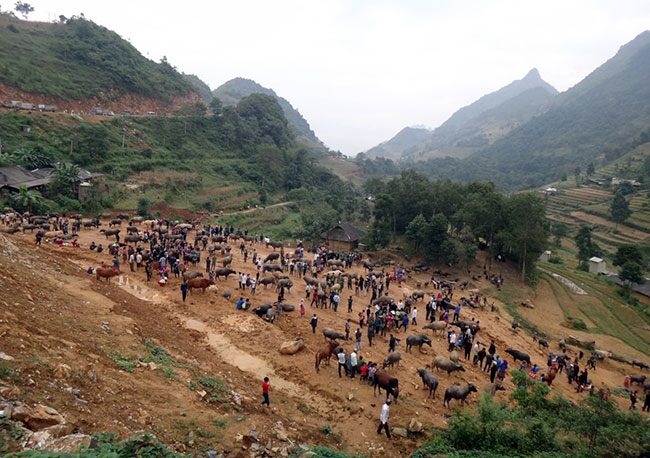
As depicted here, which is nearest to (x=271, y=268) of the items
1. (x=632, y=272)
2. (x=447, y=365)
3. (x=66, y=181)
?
(x=447, y=365)

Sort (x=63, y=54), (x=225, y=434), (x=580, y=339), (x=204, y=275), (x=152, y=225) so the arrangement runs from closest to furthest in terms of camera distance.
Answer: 1. (x=225, y=434)
2. (x=204, y=275)
3. (x=580, y=339)
4. (x=152, y=225)
5. (x=63, y=54)

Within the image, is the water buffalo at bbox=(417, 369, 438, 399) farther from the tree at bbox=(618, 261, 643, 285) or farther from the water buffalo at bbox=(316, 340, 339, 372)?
the tree at bbox=(618, 261, 643, 285)

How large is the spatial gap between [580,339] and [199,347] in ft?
86.3

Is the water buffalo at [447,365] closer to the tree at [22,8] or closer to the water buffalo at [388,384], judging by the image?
the water buffalo at [388,384]

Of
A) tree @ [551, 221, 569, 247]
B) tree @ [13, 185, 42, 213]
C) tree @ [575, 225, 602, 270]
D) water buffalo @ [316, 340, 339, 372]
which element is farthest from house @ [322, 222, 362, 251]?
tree @ [551, 221, 569, 247]

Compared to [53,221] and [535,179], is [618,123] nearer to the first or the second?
[535,179]

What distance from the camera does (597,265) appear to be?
168 ft

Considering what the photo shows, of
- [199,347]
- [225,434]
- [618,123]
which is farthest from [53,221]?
[618,123]

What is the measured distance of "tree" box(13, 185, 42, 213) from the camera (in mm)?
36906

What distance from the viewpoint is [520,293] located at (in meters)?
38.7

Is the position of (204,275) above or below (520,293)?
above

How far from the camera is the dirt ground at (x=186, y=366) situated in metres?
10.5

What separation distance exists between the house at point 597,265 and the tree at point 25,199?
192ft

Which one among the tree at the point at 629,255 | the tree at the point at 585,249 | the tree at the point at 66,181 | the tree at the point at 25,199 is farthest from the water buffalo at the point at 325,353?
the tree at the point at 585,249
